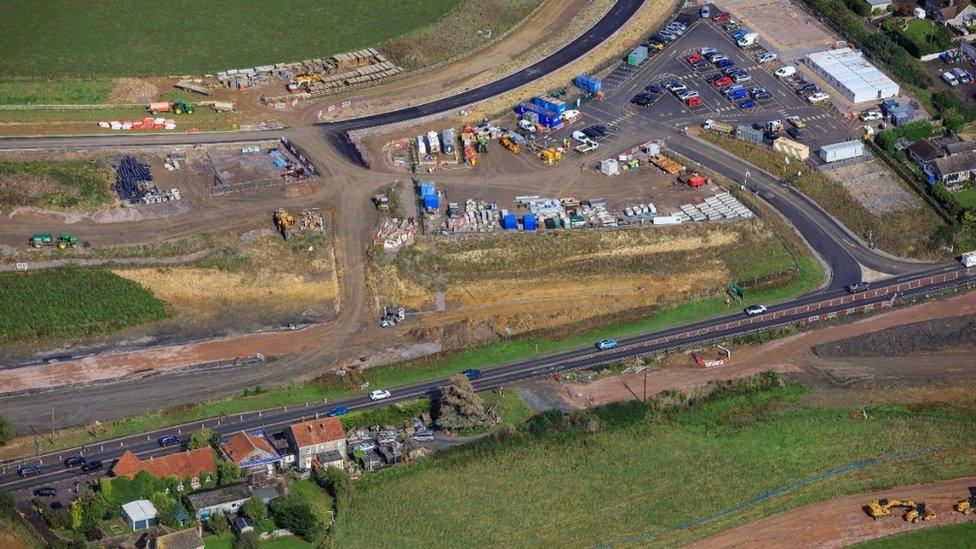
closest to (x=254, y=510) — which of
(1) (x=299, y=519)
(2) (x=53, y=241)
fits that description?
(1) (x=299, y=519)

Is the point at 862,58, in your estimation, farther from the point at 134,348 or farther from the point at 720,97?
the point at 134,348

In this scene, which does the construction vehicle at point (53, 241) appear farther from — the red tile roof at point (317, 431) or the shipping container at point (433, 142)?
the shipping container at point (433, 142)

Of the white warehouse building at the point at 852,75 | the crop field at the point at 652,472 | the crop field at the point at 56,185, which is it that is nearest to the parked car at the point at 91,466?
the crop field at the point at 652,472

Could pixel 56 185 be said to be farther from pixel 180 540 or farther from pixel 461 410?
pixel 461 410

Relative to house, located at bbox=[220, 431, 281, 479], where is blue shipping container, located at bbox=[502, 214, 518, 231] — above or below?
above

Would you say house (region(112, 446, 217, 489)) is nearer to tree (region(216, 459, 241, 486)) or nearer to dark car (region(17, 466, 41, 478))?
tree (region(216, 459, 241, 486))

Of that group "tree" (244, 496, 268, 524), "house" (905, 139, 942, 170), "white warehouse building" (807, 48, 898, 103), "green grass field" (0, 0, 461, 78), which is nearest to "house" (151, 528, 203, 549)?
"tree" (244, 496, 268, 524)
